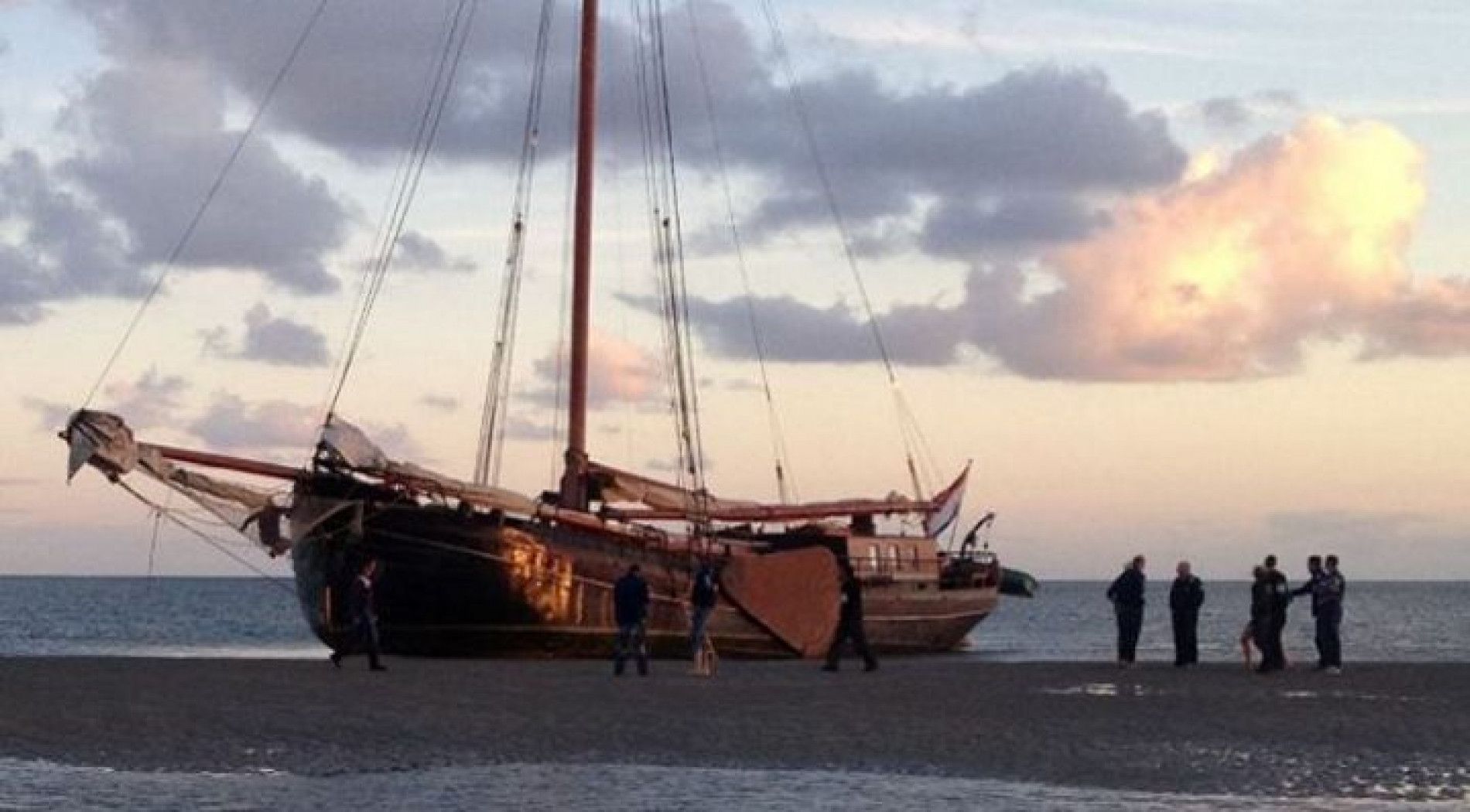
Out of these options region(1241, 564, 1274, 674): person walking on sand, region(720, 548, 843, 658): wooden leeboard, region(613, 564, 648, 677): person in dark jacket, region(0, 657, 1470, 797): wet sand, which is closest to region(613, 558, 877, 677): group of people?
region(613, 564, 648, 677): person in dark jacket

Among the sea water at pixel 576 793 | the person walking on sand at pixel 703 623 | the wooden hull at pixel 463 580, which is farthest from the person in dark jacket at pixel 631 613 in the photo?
the sea water at pixel 576 793

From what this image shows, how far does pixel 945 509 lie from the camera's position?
63656 mm

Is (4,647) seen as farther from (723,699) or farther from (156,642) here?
(723,699)

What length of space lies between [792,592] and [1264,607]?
12875mm

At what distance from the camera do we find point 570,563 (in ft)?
155

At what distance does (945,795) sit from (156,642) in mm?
69574

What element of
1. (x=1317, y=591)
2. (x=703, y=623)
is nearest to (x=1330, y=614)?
(x=1317, y=591)

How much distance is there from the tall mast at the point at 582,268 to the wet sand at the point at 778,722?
12357 mm

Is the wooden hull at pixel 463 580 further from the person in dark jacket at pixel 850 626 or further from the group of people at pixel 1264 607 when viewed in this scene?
the group of people at pixel 1264 607

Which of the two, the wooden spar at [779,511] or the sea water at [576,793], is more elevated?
the wooden spar at [779,511]

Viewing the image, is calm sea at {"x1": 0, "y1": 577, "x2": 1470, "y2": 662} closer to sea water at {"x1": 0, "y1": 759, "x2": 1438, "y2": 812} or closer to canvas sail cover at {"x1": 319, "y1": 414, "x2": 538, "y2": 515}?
canvas sail cover at {"x1": 319, "y1": 414, "x2": 538, "y2": 515}

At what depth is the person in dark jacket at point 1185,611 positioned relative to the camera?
133 ft

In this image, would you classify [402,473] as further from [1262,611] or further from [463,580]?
[1262,611]

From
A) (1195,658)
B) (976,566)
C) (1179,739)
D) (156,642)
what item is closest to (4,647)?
(156,642)
